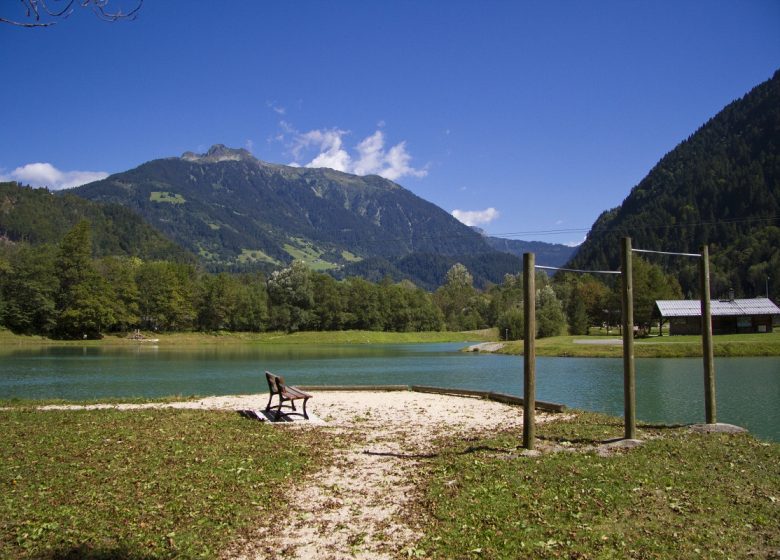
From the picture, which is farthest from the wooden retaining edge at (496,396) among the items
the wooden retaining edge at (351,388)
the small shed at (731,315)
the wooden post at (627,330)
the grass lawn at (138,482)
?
the small shed at (731,315)

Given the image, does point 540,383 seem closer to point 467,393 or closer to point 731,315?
point 467,393

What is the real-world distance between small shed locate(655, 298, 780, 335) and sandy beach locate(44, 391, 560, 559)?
7227 centimetres

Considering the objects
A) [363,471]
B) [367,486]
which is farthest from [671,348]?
[367,486]

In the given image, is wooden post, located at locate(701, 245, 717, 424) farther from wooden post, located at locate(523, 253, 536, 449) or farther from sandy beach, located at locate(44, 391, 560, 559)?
wooden post, located at locate(523, 253, 536, 449)

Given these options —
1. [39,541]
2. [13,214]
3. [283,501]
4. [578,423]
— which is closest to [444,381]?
[578,423]

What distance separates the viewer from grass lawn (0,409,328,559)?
761 centimetres

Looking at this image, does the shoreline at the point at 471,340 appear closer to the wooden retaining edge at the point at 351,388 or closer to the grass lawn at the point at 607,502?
the wooden retaining edge at the point at 351,388

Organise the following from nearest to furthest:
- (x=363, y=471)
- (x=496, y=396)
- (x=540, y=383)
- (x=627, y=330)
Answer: (x=363, y=471), (x=627, y=330), (x=496, y=396), (x=540, y=383)

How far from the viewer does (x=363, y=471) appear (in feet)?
38.1

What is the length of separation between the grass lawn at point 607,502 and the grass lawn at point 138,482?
3.00 metres

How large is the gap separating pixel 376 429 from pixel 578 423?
5875 millimetres

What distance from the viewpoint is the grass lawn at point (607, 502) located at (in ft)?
24.5

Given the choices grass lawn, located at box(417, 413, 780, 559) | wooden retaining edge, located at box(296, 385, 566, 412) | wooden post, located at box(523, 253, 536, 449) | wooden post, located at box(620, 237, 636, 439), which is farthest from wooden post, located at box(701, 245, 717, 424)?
wooden post, located at box(523, 253, 536, 449)

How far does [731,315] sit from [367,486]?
279 ft
